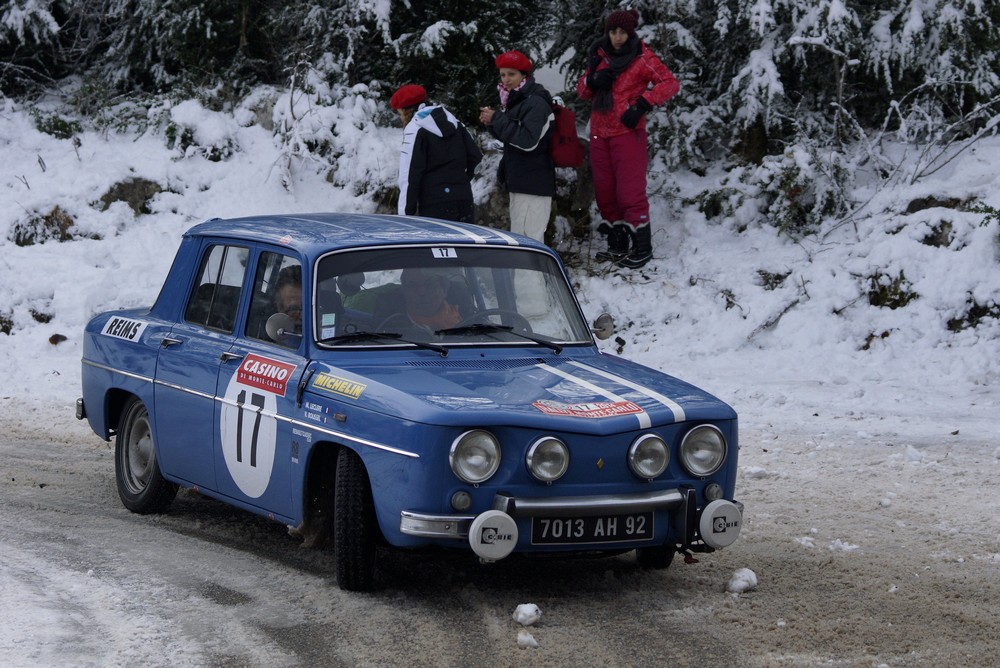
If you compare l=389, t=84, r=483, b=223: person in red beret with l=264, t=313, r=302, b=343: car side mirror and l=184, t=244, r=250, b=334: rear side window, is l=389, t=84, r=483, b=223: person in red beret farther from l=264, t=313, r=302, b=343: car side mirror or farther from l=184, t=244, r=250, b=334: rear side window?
l=264, t=313, r=302, b=343: car side mirror

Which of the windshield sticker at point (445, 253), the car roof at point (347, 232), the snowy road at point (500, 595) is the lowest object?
the snowy road at point (500, 595)

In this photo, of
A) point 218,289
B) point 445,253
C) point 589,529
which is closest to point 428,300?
point 445,253

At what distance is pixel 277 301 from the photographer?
6832mm

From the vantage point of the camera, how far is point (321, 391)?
20.0 feet

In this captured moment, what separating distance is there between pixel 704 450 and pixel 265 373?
2128mm

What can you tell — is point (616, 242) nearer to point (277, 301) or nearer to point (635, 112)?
point (635, 112)

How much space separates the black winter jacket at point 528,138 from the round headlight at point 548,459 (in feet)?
23.0

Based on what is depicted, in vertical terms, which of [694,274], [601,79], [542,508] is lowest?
[542,508]

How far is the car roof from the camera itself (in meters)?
6.80

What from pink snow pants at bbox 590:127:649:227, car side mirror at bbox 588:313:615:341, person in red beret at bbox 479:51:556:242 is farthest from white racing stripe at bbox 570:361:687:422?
pink snow pants at bbox 590:127:649:227

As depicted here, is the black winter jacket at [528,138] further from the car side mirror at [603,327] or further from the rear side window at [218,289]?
the car side mirror at [603,327]

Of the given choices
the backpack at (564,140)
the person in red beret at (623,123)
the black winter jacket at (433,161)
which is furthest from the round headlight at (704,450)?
the person in red beret at (623,123)

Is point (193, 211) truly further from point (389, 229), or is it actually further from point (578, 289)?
point (389, 229)

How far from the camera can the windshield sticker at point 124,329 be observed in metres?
7.69
